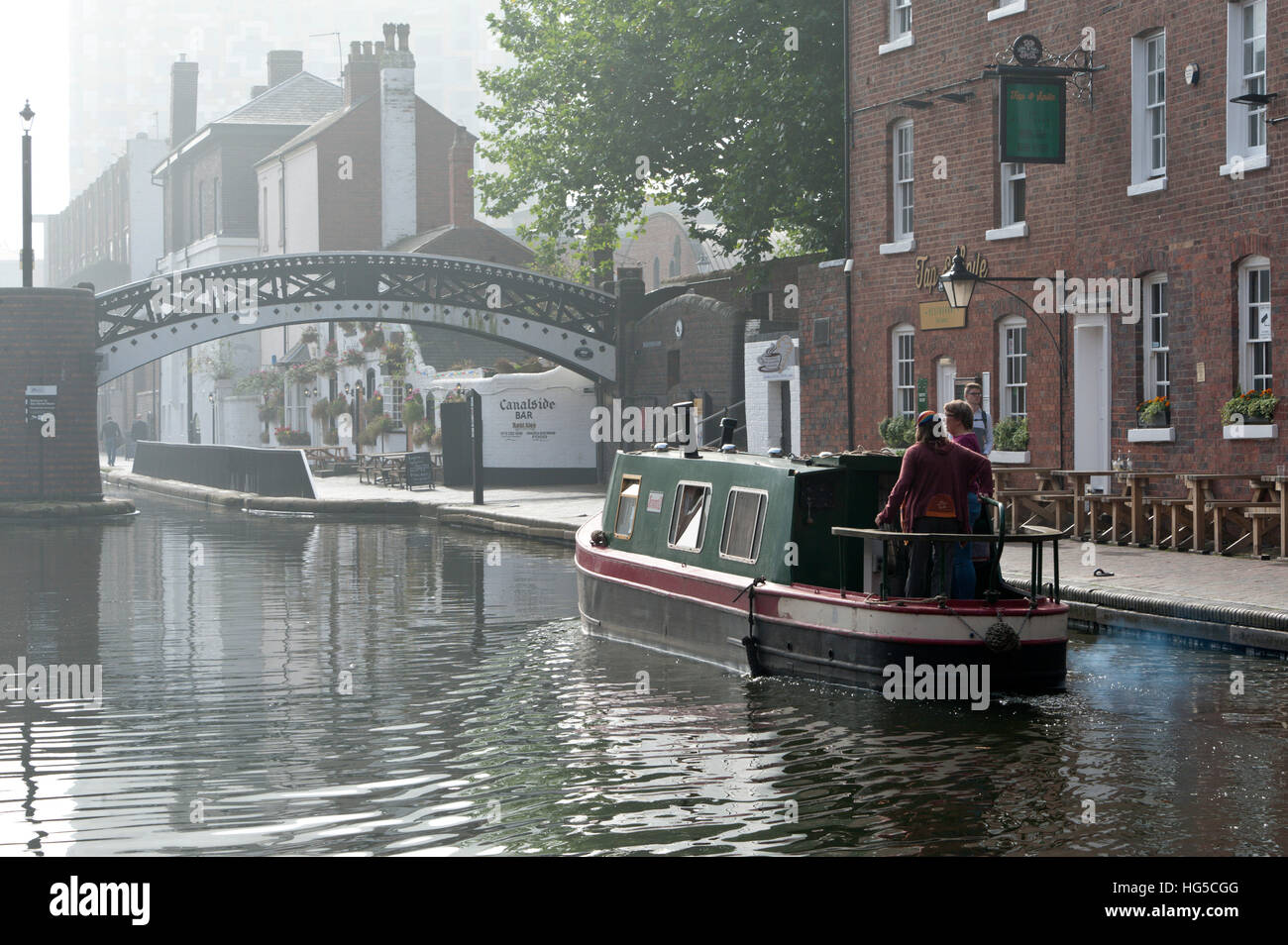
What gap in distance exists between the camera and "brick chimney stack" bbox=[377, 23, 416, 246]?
5759 cm

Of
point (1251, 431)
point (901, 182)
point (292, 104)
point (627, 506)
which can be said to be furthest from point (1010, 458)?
point (292, 104)

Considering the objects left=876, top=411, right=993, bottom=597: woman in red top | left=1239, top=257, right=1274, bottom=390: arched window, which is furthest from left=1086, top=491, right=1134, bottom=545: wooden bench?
left=876, top=411, right=993, bottom=597: woman in red top

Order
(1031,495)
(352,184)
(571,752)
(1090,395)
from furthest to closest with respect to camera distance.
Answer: (352,184), (1090,395), (1031,495), (571,752)

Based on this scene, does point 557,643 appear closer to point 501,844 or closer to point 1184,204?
point 501,844

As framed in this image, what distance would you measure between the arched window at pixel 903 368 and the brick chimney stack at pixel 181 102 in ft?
203

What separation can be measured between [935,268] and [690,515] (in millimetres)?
11695

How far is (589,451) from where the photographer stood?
3869cm

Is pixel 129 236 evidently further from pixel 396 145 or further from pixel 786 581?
pixel 786 581

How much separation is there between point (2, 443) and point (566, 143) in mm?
12575

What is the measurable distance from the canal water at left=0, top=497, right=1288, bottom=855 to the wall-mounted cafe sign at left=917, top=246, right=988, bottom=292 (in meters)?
10.5

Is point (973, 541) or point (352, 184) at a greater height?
point (352, 184)

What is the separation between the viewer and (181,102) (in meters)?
80.8

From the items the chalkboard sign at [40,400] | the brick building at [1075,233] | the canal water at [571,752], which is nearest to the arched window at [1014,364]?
the brick building at [1075,233]

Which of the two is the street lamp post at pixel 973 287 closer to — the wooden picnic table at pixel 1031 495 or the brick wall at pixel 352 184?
the wooden picnic table at pixel 1031 495
